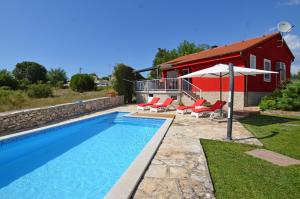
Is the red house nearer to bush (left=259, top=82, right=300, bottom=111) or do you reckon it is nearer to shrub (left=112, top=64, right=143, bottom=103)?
shrub (left=112, top=64, right=143, bottom=103)

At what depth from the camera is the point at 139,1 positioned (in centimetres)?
1861

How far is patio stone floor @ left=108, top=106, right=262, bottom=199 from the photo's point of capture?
11.5 feet

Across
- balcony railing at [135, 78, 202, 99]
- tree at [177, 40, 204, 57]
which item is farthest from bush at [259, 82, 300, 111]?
tree at [177, 40, 204, 57]

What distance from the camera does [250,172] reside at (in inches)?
169

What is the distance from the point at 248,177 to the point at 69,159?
5.31 metres

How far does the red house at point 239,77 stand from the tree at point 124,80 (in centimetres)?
85

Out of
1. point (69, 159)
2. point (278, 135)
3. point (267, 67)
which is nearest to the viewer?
point (69, 159)

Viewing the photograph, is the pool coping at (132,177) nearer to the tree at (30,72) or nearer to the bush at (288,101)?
the bush at (288,101)

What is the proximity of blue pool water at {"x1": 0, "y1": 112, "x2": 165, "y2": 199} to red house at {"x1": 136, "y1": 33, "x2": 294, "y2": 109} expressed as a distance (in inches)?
256

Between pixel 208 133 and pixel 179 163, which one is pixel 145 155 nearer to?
pixel 179 163

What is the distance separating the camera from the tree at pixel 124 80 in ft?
65.0

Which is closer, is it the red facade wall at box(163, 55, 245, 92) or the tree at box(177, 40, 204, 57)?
the red facade wall at box(163, 55, 245, 92)

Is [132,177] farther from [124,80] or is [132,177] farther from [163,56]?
[163,56]

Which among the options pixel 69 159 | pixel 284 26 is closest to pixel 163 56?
pixel 284 26
